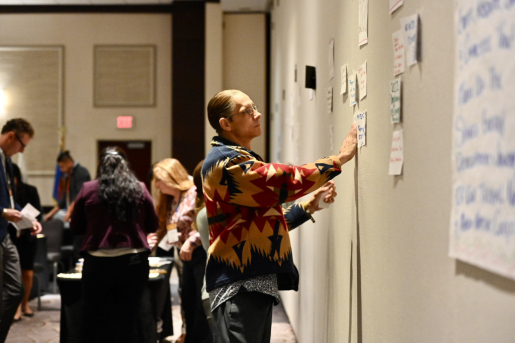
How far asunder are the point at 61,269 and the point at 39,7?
5065 mm

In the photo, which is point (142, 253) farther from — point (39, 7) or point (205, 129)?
point (39, 7)

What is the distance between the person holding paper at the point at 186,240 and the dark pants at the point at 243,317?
173 cm

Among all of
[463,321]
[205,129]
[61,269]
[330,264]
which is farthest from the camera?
[205,129]

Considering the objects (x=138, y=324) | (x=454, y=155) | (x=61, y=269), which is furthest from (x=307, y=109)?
(x=61, y=269)

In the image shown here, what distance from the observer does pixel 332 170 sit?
6.06 feet

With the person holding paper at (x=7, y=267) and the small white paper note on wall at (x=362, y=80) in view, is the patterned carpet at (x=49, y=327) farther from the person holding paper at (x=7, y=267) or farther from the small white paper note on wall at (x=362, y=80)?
the small white paper note on wall at (x=362, y=80)

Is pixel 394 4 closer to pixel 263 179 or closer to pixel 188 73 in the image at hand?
pixel 263 179

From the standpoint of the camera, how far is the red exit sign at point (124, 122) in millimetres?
9602

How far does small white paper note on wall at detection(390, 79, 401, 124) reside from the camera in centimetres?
157

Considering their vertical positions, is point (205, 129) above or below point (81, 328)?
above

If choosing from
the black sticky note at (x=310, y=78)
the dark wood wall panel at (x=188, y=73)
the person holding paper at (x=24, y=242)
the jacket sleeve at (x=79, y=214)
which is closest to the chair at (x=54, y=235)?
the person holding paper at (x=24, y=242)

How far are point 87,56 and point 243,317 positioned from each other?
8.71 m

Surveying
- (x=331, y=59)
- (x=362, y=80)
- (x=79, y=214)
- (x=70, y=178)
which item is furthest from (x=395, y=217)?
(x=70, y=178)

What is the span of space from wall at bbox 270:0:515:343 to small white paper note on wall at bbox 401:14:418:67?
28 mm
